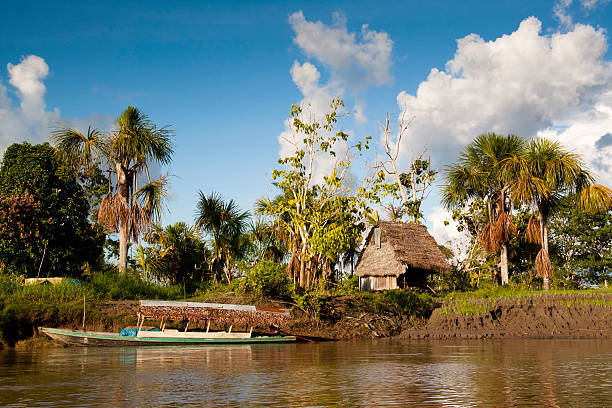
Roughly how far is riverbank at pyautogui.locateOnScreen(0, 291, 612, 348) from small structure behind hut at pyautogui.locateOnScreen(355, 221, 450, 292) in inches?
165

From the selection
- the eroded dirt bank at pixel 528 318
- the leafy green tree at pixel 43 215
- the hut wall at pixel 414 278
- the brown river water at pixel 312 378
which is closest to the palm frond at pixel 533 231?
the hut wall at pixel 414 278

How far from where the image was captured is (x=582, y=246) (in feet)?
117

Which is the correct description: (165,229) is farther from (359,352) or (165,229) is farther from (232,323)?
(359,352)

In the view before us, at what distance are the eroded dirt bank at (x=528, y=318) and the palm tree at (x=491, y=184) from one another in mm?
6022

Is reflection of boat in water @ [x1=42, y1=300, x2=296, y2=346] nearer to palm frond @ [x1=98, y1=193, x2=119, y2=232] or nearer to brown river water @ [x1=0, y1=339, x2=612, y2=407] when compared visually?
brown river water @ [x1=0, y1=339, x2=612, y2=407]

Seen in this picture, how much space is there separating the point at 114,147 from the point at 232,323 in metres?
9.78

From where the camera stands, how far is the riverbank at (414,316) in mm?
19891

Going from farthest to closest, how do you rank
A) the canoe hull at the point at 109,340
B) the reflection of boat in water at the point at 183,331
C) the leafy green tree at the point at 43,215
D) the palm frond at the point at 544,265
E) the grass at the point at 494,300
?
the palm frond at the point at 544,265 → the leafy green tree at the point at 43,215 → the grass at the point at 494,300 → the reflection of boat in water at the point at 183,331 → the canoe hull at the point at 109,340

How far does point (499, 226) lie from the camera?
28.0 meters

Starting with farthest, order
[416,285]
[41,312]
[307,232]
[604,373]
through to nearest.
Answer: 1. [416,285]
2. [307,232]
3. [41,312]
4. [604,373]

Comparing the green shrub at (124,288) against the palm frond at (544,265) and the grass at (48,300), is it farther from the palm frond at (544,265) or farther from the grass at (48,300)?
the palm frond at (544,265)

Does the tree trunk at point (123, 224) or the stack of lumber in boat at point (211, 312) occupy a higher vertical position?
the tree trunk at point (123, 224)

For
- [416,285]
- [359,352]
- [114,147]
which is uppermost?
[114,147]

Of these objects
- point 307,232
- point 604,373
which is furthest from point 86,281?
point 604,373
